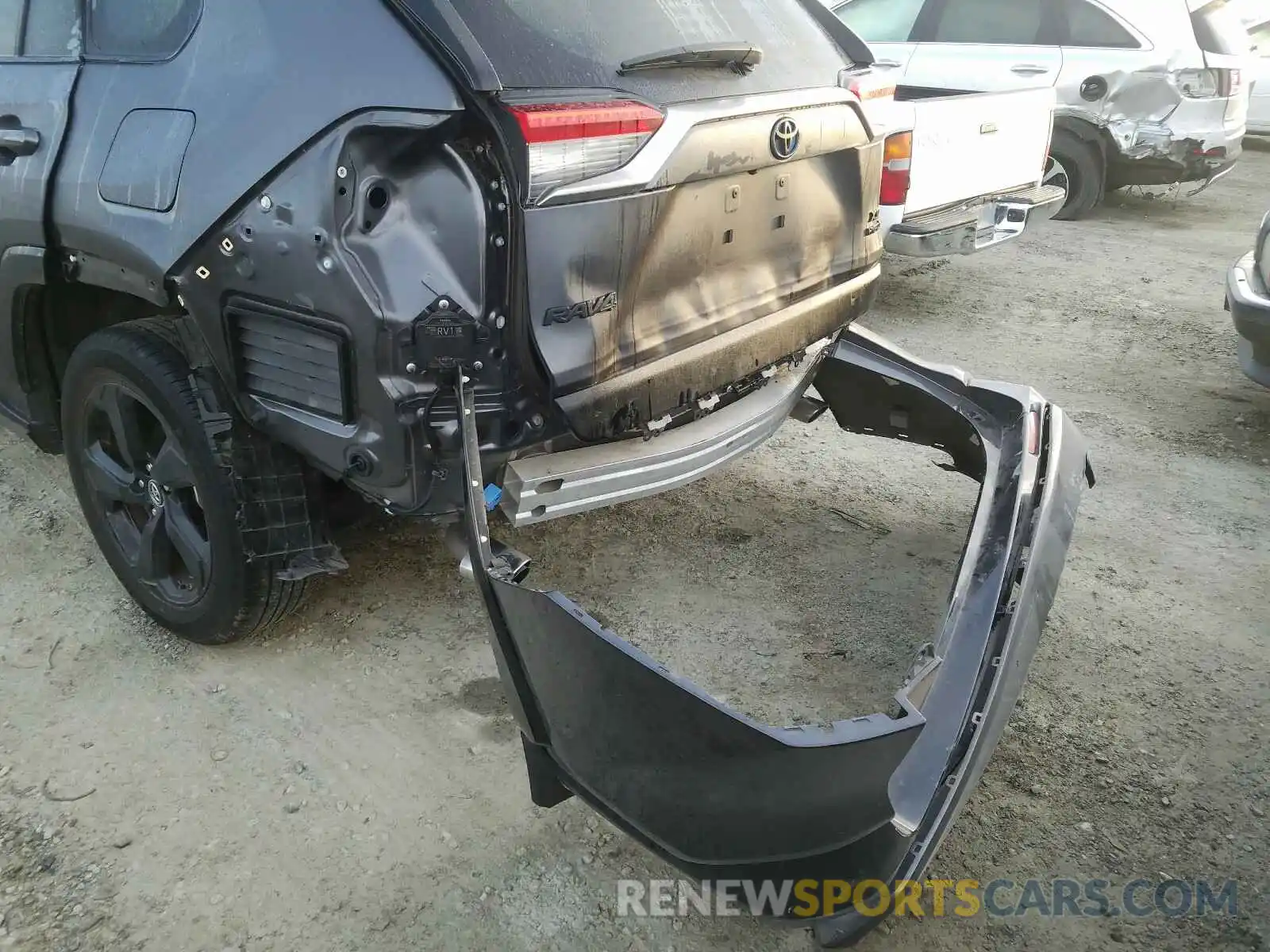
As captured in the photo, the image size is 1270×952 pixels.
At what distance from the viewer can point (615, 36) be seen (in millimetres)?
2262

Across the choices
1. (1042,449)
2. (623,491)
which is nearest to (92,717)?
(623,491)

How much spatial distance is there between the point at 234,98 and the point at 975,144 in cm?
409

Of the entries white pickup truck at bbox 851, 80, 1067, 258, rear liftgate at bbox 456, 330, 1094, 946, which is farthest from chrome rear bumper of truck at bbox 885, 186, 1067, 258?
rear liftgate at bbox 456, 330, 1094, 946

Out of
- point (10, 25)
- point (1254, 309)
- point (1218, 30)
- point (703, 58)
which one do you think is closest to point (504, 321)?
point (703, 58)

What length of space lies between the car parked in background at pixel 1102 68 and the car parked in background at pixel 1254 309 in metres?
3.25

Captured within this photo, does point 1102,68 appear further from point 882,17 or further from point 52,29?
point 52,29

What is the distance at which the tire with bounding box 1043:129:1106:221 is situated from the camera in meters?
8.07

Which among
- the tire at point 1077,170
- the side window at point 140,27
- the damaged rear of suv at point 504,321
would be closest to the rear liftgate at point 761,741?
the damaged rear of suv at point 504,321

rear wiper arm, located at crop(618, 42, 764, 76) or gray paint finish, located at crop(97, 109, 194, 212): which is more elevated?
rear wiper arm, located at crop(618, 42, 764, 76)

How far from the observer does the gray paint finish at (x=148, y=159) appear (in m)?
2.27

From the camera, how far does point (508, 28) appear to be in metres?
2.07

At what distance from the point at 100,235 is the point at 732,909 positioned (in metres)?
2.22

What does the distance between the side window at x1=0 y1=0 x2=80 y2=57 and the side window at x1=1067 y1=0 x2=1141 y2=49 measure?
745 centimetres

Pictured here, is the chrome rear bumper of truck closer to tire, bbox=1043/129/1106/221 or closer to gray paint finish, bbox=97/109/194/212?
tire, bbox=1043/129/1106/221
